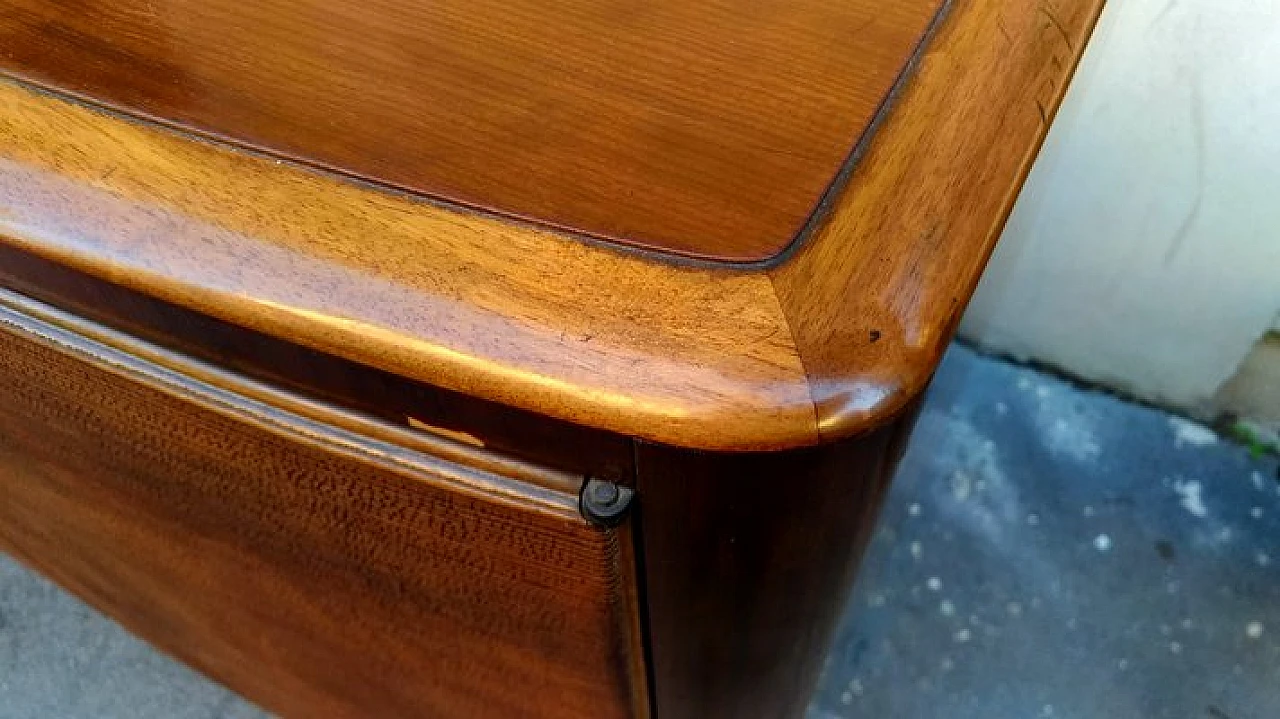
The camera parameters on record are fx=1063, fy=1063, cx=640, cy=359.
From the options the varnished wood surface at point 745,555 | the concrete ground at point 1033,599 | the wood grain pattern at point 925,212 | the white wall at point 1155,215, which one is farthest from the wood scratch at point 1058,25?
the concrete ground at point 1033,599

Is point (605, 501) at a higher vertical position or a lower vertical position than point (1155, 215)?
higher

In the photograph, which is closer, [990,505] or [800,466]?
[800,466]

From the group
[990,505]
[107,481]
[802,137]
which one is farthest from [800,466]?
[990,505]

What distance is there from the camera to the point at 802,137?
378mm

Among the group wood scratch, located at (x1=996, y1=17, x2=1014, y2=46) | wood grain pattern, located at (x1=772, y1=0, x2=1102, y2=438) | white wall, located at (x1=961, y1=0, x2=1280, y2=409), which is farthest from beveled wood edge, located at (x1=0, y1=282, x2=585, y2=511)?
white wall, located at (x1=961, y1=0, x2=1280, y2=409)

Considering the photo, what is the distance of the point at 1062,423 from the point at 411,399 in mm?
921

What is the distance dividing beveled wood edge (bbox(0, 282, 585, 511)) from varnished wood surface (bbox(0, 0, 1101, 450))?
54 mm

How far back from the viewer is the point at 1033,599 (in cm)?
100

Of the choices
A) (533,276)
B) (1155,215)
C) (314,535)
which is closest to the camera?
(533,276)

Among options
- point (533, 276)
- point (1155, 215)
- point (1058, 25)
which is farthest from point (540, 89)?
point (1155, 215)

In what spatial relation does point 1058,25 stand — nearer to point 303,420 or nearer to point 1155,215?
point 303,420

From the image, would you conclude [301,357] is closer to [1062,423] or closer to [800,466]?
[800,466]

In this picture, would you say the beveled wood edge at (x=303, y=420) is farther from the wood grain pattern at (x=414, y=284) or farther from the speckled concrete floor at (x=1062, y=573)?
the speckled concrete floor at (x=1062, y=573)

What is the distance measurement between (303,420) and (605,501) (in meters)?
0.12
